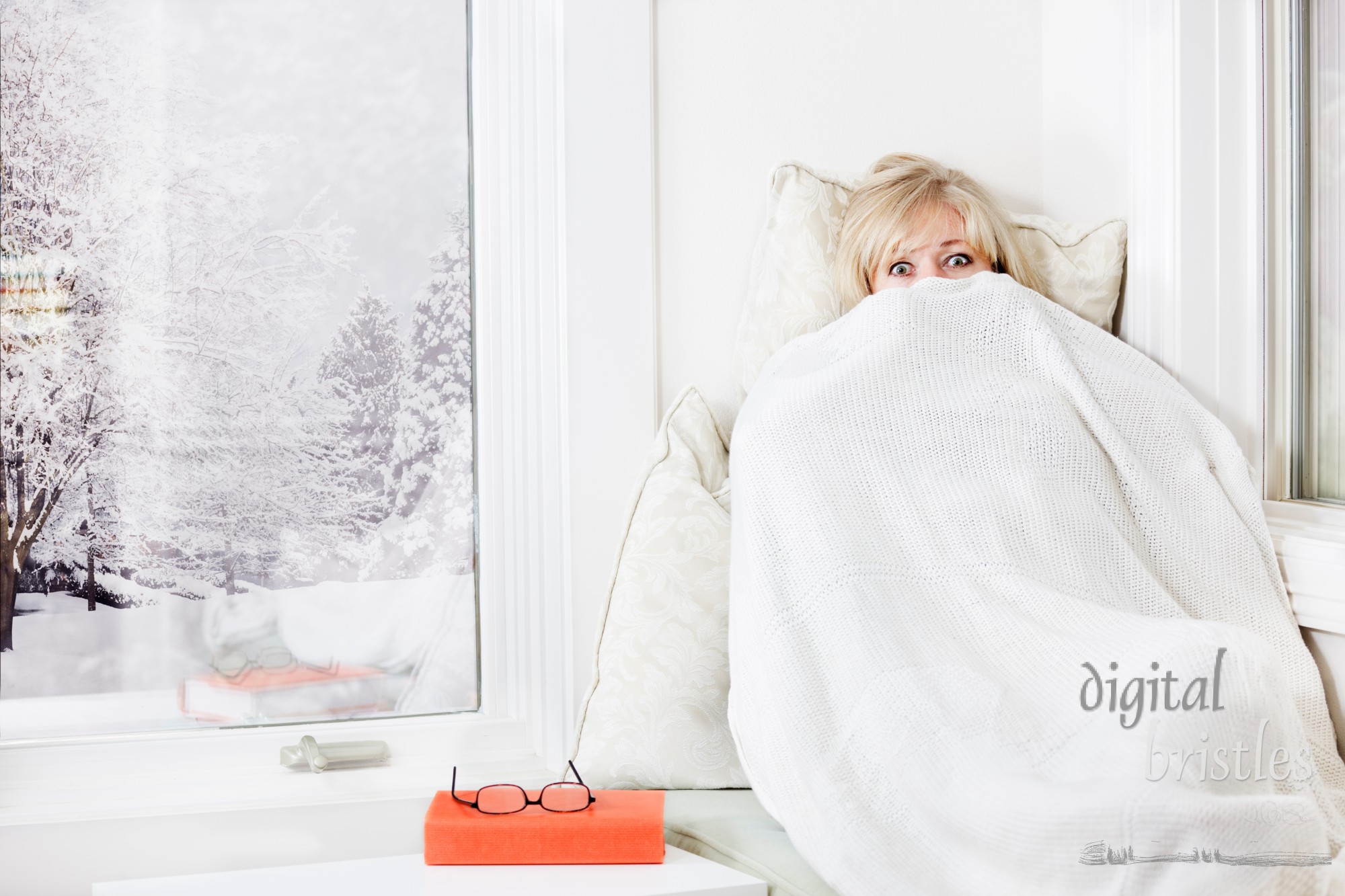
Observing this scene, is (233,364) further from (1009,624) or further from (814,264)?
(1009,624)

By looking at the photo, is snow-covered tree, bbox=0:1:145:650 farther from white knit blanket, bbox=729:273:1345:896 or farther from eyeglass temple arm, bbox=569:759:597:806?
white knit blanket, bbox=729:273:1345:896

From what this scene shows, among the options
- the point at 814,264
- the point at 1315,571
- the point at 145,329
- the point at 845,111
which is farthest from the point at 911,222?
the point at 145,329

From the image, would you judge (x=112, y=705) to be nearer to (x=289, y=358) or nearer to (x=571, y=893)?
(x=289, y=358)

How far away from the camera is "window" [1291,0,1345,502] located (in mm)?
1354

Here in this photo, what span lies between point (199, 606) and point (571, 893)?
2.59 ft

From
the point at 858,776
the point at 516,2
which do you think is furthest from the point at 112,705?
the point at 516,2

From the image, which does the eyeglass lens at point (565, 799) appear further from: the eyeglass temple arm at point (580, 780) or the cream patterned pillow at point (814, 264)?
the cream patterned pillow at point (814, 264)

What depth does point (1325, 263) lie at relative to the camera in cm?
138

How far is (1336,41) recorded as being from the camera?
1.34m

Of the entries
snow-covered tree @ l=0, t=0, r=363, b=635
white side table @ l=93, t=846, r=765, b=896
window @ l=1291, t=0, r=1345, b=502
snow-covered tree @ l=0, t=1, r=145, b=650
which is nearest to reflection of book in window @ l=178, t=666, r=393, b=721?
snow-covered tree @ l=0, t=0, r=363, b=635

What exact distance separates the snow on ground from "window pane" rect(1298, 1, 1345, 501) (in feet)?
4.28

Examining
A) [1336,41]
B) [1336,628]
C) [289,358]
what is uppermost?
[1336,41]

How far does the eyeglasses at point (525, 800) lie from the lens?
1.10 metres
